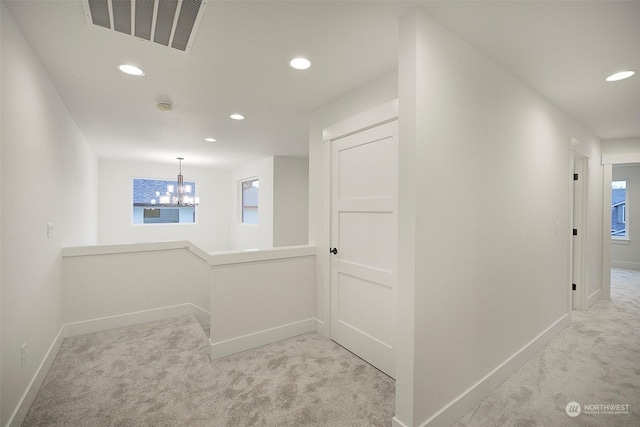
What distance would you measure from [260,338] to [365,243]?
54.4 inches

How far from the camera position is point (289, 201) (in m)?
6.01

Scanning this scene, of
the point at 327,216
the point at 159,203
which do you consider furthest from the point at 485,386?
the point at 159,203

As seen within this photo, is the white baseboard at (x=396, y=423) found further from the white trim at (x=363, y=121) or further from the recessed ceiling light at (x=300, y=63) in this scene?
the recessed ceiling light at (x=300, y=63)

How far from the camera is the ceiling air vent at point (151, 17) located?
1.53m

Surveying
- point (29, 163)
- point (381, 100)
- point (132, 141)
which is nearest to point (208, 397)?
point (29, 163)

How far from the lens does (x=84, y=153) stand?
4438 mm

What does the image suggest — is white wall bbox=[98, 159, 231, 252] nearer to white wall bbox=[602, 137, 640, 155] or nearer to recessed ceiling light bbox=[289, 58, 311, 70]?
recessed ceiling light bbox=[289, 58, 311, 70]

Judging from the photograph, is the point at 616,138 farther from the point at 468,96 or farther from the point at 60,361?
the point at 60,361

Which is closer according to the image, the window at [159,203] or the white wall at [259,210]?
the white wall at [259,210]

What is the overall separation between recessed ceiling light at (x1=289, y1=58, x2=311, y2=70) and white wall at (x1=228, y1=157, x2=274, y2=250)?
12.4ft

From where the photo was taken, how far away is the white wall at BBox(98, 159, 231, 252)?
6.38 m

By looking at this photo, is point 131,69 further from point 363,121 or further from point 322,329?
point 322,329

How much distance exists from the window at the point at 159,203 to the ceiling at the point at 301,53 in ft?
10.3

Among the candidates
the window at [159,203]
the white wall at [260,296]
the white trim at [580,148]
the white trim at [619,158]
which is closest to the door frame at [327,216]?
the white wall at [260,296]
